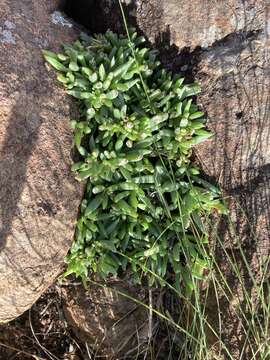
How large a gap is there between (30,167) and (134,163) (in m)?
0.77

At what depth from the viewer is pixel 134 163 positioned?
392 centimetres

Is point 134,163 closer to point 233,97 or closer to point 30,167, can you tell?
→ point 30,167

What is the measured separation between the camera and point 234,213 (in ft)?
13.3

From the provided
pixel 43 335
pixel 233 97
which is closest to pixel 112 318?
pixel 43 335

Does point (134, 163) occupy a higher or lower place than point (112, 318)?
higher

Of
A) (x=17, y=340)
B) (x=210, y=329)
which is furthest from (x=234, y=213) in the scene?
(x=17, y=340)

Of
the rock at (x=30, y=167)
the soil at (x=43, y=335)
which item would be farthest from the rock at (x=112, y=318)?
the rock at (x=30, y=167)

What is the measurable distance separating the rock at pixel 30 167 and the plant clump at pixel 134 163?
0.12 metres

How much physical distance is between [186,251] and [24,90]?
1.69 metres

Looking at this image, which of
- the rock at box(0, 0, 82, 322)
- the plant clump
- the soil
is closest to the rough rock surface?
the plant clump

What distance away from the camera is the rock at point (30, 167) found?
11.7 feet

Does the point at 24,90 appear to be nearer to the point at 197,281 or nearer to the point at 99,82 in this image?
the point at 99,82

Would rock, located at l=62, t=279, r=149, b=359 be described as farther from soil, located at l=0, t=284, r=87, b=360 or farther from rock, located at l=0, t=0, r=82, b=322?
rock, located at l=0, t=0, r=82, b=322

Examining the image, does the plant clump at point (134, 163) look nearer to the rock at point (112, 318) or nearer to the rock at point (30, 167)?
the rock at point (30, 167)
